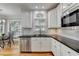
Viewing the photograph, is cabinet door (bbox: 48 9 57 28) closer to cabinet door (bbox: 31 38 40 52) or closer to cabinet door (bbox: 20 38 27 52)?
cabinet door (bbox: 31 38 40 52)

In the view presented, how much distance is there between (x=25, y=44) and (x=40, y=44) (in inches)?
18.8

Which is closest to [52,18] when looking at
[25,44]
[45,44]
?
[45,44]

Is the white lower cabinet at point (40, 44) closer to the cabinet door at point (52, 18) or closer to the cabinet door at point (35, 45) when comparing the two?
the cabinet door at point (35, 45)

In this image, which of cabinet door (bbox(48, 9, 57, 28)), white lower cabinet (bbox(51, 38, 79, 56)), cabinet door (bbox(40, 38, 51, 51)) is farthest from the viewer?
cabinet door (bbox(40, 38, 51, 51))

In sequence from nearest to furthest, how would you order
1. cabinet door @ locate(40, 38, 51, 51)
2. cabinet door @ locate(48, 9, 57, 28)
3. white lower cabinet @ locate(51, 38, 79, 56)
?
white lower cabinet @ locate(51, 38, 79, 56)
cabinet door @ locate(48, 9, 57, 28)
cabinet door @ locate(40, 38, 51, 51)

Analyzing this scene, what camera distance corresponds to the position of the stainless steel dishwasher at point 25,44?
353 cm

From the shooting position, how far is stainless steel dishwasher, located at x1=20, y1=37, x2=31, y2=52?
11.6 feet

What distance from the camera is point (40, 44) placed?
3.52m

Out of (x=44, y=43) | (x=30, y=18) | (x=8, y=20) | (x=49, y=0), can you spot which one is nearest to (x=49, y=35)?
(x=44, y=43)

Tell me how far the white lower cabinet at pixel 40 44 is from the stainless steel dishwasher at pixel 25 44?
107 millimetres

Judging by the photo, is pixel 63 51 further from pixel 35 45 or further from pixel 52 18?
pixel 35 45

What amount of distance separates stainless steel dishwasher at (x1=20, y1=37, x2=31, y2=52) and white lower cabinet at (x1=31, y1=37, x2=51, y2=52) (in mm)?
107

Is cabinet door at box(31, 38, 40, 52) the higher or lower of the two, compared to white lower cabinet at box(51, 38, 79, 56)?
lower

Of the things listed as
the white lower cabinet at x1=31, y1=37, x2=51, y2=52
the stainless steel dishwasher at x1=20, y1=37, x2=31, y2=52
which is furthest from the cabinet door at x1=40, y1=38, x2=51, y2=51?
the stainless steel dishwasher at x1=20, y1=37, x2=31, y2=52
